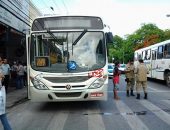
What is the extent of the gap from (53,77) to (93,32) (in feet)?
6.71

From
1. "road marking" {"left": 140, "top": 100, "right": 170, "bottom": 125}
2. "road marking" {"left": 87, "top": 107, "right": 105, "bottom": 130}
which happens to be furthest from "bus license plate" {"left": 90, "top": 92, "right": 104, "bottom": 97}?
"road marking" {"left": 140, "top": 100, "right": 170, "bottom": 125}

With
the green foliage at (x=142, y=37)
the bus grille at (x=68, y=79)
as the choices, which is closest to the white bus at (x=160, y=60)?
the bus grille at (x=68, y=79)

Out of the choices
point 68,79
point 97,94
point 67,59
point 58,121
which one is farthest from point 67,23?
point 58,121

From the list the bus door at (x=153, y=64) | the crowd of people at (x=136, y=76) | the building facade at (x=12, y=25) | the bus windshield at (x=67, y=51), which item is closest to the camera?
the bus windshield at (x=67, y=51)

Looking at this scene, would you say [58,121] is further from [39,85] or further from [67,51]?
[67,51]

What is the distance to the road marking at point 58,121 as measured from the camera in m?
9.45

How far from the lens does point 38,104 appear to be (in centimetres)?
1450

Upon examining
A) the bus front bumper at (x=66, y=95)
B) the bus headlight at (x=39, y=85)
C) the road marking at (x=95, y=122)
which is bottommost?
the road marking at (x=95, y=122)

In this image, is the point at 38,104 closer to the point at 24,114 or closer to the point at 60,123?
the point at 24,114

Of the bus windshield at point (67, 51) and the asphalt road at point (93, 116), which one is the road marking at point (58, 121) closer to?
the asphalt road at point (93, 116)

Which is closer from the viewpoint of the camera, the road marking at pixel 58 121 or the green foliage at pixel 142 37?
the road marking at pixel 58 121

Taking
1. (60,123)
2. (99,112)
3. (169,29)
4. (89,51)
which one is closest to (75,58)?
(89,51)

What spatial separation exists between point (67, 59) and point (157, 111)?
11.1 ft

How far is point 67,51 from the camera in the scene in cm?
1220
